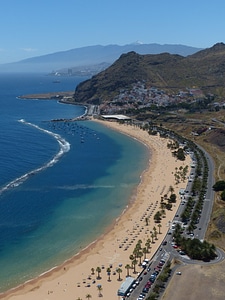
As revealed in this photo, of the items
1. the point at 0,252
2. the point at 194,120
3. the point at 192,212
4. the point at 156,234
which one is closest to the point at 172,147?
the point at 194,120

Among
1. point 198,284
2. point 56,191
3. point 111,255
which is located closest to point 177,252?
point 198,284

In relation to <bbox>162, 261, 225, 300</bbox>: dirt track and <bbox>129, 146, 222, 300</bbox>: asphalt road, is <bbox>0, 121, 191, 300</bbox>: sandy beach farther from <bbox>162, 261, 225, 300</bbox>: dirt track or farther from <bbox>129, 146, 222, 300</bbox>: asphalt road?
<bbox>162, 261, 225, 300</bbox>: dirt track

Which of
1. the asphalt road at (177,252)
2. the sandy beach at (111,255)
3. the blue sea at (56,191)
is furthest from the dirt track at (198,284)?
the blue sea at (56,191)

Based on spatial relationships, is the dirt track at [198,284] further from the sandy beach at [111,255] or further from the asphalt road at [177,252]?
the sandy beach at [111,255]

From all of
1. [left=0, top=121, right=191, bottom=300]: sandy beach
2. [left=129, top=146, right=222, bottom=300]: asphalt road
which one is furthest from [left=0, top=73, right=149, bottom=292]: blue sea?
[left=129, top=146, right=222, bottom=300]: asphalt road

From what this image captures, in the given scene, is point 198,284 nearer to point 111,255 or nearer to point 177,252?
point 177,252

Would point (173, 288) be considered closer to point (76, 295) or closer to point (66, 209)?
point (76, 295)
